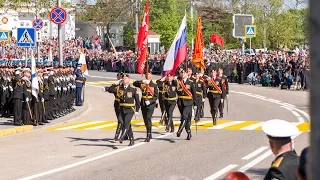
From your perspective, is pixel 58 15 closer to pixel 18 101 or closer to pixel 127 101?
pixel 18 101

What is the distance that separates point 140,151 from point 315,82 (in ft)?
48.7

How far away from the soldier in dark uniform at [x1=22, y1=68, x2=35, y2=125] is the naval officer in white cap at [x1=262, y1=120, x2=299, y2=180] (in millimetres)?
18629

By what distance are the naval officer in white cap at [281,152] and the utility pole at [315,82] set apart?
8.89 feet

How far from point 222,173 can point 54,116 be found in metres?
13.8

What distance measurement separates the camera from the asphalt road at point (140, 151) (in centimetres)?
1309

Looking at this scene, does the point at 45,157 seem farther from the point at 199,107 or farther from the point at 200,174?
the point at 199,107

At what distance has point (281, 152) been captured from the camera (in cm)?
438

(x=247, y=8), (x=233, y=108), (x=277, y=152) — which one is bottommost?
(x=233, y=108)

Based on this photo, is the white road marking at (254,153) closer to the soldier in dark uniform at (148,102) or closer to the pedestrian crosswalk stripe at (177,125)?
the soldier in dark uniform at (148,102)

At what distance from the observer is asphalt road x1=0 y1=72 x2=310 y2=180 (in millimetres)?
13086

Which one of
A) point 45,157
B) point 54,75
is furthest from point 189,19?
point 45,157

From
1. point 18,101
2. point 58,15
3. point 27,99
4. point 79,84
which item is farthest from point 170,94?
point 79,84

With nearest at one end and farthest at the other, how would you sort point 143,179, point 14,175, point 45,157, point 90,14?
point 143,179 < point 14,175 < point 45,157 < point 90,14

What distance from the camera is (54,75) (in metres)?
25.5
